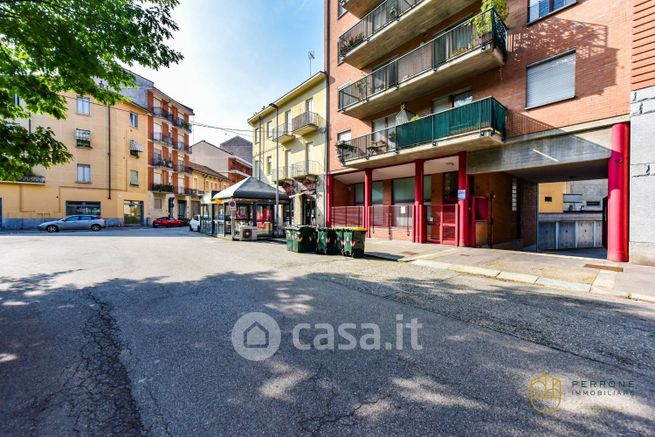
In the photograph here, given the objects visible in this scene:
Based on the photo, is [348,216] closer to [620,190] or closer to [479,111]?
[479,111]

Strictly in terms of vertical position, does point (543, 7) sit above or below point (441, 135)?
→ above

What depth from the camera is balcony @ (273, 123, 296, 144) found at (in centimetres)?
2129

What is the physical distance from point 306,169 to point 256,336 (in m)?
17.4

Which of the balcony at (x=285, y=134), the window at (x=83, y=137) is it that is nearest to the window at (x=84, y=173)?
the window at (x=83, y=137)

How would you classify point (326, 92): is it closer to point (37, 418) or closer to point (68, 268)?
point (68, 268)

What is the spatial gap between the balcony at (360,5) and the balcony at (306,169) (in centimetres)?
921

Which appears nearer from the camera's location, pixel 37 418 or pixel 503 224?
pixel 37 418

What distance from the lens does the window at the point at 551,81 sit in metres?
9.41

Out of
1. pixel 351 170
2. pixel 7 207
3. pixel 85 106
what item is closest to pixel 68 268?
pixel 351 170

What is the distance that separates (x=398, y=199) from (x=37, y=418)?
15580 millimetres

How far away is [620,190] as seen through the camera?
813 cm

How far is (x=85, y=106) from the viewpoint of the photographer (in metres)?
28.7

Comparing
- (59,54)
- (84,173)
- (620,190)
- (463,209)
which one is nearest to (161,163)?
(84,173)

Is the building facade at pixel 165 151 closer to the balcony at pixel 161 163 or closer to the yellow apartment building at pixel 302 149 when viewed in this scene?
the balcony at pixel 161 163
